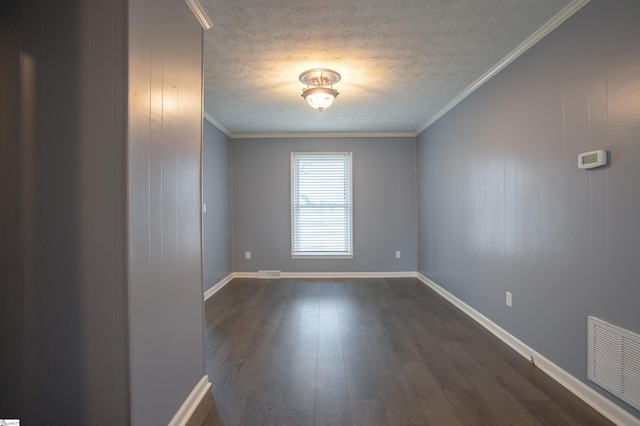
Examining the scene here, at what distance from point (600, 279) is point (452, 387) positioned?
1088mm

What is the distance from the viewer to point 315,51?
2506 mm

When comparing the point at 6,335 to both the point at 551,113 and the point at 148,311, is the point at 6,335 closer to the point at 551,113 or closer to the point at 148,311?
the point at 148,311

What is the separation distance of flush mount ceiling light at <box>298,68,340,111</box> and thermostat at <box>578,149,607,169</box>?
2.03 m

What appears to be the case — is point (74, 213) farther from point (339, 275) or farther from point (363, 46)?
point (339, 275)

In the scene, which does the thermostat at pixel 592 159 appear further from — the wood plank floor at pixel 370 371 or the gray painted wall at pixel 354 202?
the gray painted wall at pixel 354 202

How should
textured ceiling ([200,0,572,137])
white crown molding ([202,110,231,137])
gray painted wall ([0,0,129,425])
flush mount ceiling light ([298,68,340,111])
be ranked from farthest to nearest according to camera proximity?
1. white crown molding ([202,110,231,137])
2. flush mount ceiling light ([298,68,340,111])
3. textured ceiling ([200,0,572,137])
4. gray painted wall ([0,0,129,425])

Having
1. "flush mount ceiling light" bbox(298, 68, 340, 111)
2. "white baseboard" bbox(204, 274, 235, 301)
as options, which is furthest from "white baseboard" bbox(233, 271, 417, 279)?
"flush mount ceiling light" bbox(298, 68, 340, 111)

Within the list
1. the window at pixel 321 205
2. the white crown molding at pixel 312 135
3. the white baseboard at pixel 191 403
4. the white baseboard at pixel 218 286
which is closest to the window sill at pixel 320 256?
the window at pixel 321 205

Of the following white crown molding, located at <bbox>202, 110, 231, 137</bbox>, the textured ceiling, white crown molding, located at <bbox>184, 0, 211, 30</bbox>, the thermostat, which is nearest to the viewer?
the thermostat

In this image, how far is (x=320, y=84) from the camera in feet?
9.71

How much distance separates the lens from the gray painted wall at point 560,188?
1.64 meters

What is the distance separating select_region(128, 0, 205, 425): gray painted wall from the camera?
1.27 metres

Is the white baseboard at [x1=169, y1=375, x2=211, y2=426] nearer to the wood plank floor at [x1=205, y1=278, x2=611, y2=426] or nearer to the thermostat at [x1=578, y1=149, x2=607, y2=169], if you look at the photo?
the wood plank floor at [x1=205, y1=278, x2=611, y2=426]

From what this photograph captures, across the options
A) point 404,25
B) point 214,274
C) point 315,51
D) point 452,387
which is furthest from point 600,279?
point 214,274
